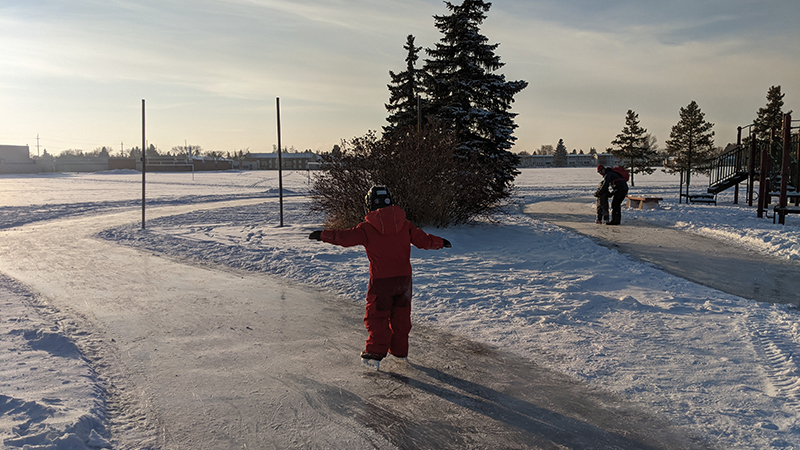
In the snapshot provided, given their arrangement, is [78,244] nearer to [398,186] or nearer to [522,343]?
[398,186]

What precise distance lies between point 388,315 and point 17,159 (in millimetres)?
107214

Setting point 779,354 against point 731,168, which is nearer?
point 779,354

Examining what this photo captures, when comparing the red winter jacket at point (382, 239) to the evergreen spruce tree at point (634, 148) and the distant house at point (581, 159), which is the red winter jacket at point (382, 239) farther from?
the distant house at point (581, 159)

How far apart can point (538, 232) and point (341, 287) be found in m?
7.24

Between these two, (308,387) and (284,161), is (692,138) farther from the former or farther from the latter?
(284,161)

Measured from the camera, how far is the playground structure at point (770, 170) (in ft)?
51.6

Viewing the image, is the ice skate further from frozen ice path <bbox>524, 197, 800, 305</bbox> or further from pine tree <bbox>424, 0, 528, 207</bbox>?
pine tree <bbox>424, 0, 528, 207</bbox>

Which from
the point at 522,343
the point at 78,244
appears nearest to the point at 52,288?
the point at 78,244

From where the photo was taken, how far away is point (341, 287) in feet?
25.3

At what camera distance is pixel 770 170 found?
20.2m

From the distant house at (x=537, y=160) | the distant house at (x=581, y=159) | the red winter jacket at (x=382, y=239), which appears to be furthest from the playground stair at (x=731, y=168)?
the distant house at (x=581, y=159)

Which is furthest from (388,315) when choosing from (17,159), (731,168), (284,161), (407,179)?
(284,161)

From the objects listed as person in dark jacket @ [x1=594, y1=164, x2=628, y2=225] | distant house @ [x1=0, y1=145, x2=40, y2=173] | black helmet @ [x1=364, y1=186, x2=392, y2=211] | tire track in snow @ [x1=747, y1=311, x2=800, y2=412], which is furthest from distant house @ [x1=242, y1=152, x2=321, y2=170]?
tire track in snow @ [x1=747, y1=311, x2=800, y2=412]

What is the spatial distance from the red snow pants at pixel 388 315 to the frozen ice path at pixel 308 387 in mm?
210
